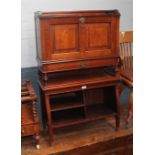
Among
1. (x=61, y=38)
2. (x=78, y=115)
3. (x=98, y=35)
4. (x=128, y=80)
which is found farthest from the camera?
(x=128, y=80)

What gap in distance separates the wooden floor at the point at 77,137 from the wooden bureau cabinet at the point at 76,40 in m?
0.69

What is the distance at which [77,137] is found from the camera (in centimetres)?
245

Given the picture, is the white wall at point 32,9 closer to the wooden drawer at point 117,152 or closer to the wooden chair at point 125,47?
the wooden chair at point 125,47

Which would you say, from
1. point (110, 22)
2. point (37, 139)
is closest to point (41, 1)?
point (110, 22)

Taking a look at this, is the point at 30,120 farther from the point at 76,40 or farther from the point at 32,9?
the point at 32,9

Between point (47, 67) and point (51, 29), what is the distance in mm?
321

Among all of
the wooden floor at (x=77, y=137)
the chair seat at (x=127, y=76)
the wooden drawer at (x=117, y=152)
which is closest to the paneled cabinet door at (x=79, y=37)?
the chair seat at (x=127, y=76)

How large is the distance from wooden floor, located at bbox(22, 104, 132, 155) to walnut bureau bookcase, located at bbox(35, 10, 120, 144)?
4.0 inches

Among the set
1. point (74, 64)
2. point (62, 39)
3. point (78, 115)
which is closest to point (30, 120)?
point (78, 115)

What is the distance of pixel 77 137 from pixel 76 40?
939 millimetres
